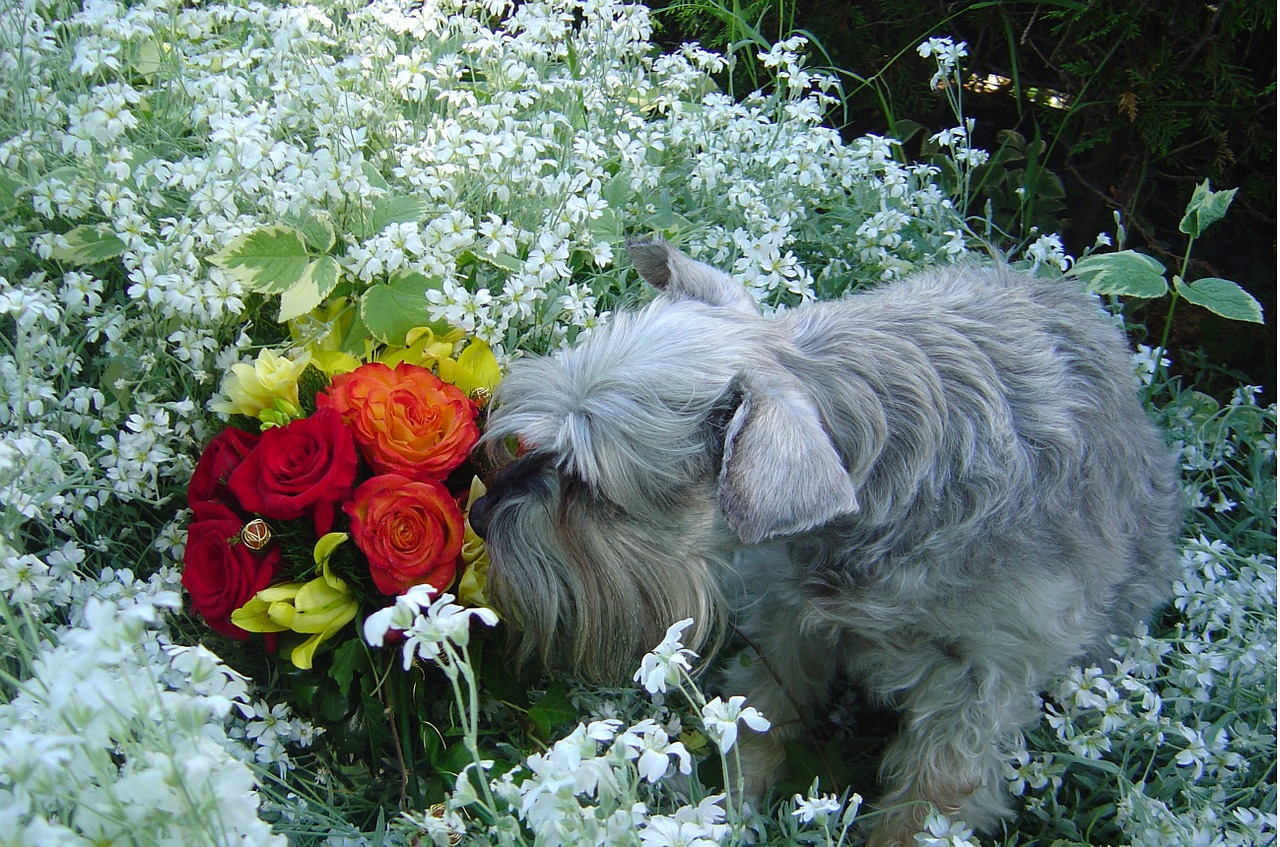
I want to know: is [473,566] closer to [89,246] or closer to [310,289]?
[310,289]

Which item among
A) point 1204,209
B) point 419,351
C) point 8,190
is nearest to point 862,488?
point 419,351

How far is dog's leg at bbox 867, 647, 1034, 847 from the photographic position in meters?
2.18

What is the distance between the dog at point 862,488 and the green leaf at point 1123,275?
53 centimetres

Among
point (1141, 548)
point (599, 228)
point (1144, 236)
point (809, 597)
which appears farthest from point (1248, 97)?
point (809, 597)

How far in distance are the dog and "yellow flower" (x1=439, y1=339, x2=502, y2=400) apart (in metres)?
0.26

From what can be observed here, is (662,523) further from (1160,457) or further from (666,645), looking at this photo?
(1160,457)

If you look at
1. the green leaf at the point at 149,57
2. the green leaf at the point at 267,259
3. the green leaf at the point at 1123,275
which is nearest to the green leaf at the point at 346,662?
the green leaf at the point at 267,259

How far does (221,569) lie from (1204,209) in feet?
8.63

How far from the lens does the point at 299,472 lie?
2.05 m

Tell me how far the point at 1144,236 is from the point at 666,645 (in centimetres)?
336

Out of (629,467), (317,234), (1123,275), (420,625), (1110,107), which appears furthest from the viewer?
(1110,107)

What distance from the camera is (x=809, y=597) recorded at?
213 cm

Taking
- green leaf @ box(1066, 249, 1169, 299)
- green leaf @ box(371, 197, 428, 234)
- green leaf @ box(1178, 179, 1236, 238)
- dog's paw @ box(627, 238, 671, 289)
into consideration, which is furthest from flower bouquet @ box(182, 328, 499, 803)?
green leaf @ box(1178, 179, 1236, 238)

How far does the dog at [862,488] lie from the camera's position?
1.94m
